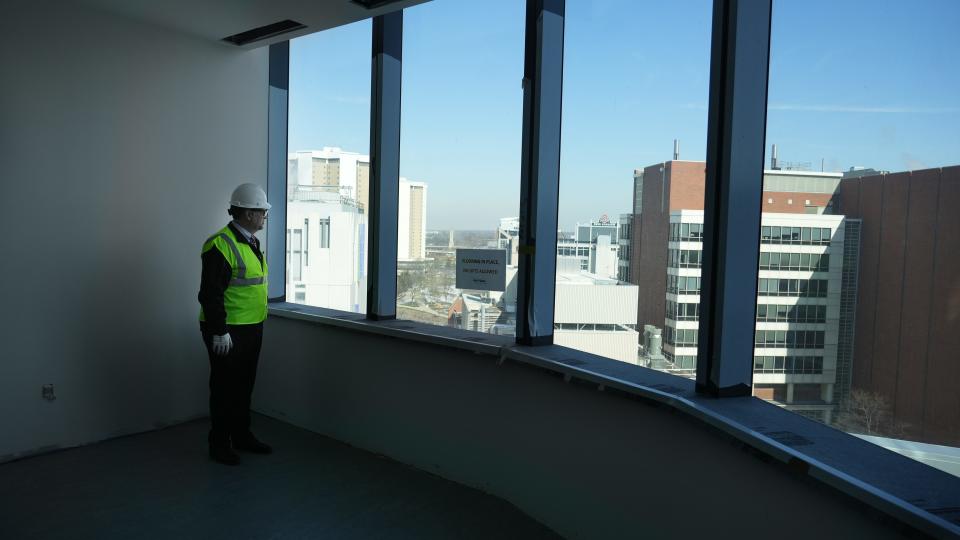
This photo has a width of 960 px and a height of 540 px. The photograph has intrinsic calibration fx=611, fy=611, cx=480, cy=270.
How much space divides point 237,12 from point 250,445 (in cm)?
254

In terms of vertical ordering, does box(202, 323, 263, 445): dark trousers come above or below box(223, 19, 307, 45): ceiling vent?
below

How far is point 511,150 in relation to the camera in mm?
3158

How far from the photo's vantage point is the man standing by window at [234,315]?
3391mm

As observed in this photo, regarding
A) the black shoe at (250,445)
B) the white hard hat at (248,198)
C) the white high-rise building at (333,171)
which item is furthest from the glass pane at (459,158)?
the black shoe at (250,445)

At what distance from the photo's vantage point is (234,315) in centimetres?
350

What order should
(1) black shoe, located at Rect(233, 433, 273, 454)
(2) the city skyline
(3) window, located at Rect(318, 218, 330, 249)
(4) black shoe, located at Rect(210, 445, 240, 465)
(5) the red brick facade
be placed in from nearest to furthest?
(5) the red brick facade < (2) the city skyline < (4) black shoe, located at Rect(210, 445, 240, 465) < (1) black shoe, located at Rect(233, 433, 273, 454) < (3) window, located at Rect(318, 218, 330, 249)

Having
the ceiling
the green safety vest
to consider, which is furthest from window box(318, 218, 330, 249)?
the ceiling

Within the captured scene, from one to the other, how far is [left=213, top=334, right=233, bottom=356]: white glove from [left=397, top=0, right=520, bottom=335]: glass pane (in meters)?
1.02

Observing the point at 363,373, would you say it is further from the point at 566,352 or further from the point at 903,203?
the point at 903,203

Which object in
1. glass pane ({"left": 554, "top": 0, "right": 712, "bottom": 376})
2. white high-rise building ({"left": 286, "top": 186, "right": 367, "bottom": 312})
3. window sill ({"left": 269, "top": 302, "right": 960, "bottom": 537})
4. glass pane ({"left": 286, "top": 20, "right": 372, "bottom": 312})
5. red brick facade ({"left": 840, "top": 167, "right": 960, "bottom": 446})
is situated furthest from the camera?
white high-rise building ({"left": 286, "top": 186, "right": 367, "bottom": 312})

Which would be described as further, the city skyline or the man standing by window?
the man standing by window

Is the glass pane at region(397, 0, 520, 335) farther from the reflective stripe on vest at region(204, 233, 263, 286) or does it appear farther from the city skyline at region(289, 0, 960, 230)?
the reflective stripe on vest at region(204, 233, 263, 286)

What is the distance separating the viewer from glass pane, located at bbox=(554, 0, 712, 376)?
7.75 ft

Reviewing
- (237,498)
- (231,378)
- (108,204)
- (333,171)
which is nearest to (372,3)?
(333,171)
